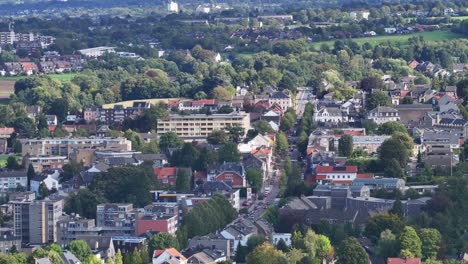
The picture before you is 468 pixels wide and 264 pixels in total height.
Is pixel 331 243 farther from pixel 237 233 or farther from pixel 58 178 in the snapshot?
pixel 58 178

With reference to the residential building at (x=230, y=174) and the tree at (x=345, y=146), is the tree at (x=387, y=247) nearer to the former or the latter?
the residential building at (x=230, y=174)

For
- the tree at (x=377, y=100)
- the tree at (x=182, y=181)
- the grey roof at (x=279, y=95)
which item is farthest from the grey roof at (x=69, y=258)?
the grey roof at (x=279, y=95)

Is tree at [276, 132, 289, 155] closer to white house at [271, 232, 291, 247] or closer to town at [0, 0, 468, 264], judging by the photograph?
town at [0, 0, 468, 264]

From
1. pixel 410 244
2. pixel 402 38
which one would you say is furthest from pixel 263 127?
pixel 402 38

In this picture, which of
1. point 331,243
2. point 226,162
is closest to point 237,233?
point 331,243

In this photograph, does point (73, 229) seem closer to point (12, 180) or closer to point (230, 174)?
point (230, 174)
